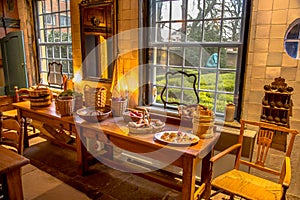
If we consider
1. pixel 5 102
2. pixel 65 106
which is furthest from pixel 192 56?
pixel 5 102

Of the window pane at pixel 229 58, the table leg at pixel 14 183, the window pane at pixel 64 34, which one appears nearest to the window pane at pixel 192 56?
the window pane at pixel 229 58

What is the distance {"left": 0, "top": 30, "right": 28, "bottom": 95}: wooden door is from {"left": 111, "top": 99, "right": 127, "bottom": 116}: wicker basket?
8.37ft

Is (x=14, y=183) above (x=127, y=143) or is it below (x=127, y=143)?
below

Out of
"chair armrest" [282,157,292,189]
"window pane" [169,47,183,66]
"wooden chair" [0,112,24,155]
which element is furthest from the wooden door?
"chair armrest" [282,157,292,189]

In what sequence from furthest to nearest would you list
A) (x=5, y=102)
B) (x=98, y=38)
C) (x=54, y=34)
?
(x=5, y=102) → (x=54, y=34) → (x=98, y=38)

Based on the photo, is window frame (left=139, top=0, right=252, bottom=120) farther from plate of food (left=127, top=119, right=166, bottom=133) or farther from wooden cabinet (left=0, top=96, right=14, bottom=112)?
wooden cabinet (left=0, top=96, right=14, bottom=112)

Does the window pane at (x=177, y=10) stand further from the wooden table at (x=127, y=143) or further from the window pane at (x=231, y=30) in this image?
the wooden table at (x=127, y=143)

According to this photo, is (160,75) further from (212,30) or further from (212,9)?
(212,9)

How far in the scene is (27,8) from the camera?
14.0ft

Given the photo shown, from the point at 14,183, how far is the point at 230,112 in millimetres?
1971

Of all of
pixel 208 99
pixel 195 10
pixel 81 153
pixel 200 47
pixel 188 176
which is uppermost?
pixel 195 10

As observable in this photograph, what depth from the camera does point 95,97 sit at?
2654 millimetres

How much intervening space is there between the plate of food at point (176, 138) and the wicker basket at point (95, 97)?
36.8 inches

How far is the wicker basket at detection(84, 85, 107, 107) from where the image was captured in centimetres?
264
